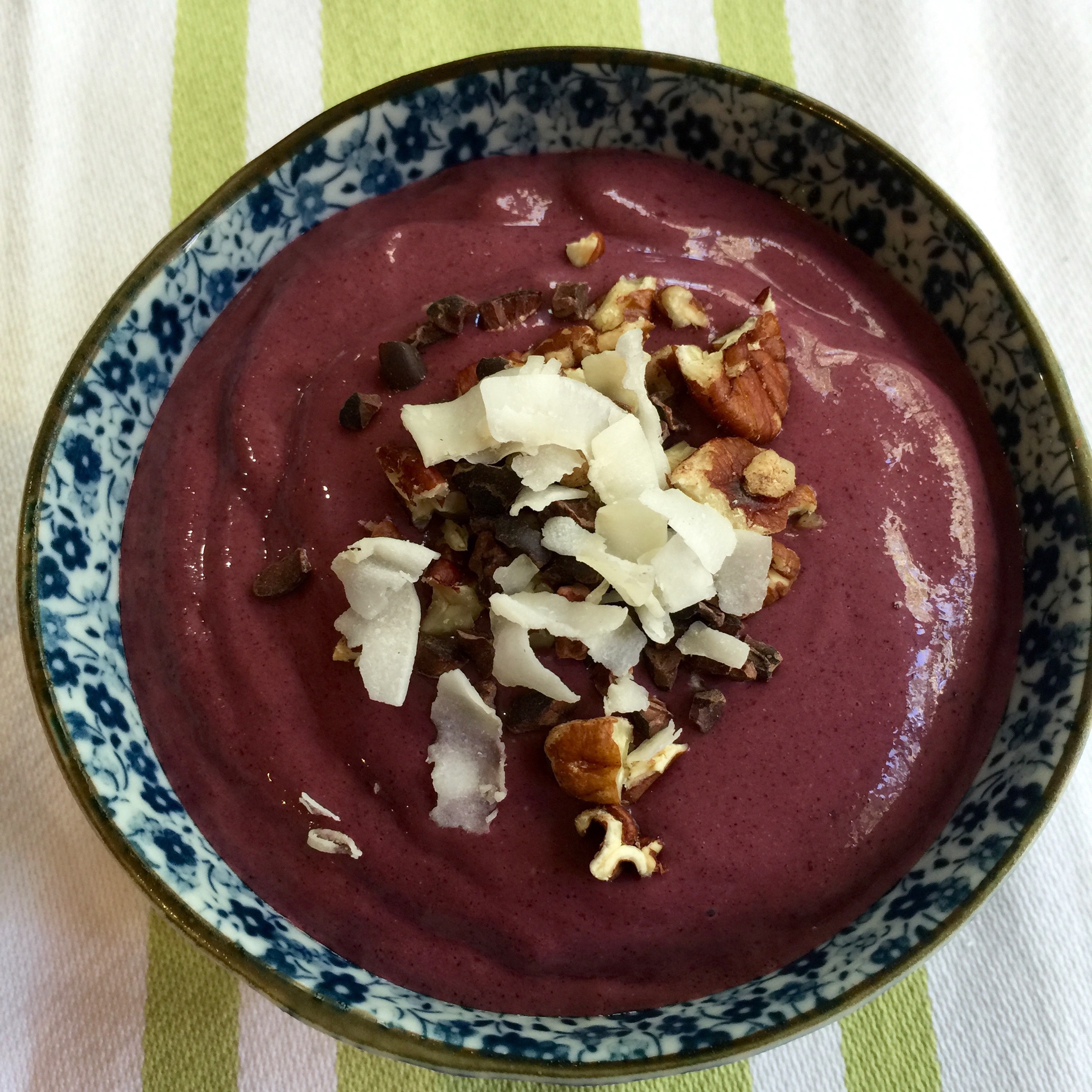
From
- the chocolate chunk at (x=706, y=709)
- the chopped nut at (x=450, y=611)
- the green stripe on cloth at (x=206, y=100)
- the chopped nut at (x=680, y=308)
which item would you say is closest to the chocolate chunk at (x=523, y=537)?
the chopped nut at (x=450, y=611)

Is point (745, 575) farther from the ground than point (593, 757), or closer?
farther from the ground

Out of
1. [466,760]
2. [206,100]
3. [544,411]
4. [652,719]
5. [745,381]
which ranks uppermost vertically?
[206,100]

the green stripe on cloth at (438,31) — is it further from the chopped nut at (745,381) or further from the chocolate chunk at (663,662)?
the chocolate chunk at (663,662)

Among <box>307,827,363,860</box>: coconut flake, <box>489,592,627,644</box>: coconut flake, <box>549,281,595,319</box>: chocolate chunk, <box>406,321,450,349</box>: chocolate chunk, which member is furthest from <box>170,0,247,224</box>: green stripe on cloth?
<box>307,827,363,860</box>: coconut flake

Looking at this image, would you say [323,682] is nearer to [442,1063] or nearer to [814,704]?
[442,1063]

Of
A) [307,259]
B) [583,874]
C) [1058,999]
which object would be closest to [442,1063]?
[583,874]

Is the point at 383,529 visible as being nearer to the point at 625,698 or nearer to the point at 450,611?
the point at 450,611

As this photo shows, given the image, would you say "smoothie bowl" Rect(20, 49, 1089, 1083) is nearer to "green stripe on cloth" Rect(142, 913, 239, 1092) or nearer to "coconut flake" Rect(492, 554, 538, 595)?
"coconut flake" Rect(492, 554, 538, 595)

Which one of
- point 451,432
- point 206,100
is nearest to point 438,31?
point 206,100
